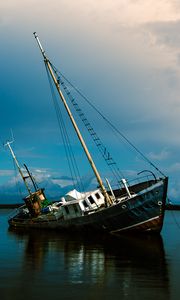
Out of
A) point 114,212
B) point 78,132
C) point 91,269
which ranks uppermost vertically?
point 78,132

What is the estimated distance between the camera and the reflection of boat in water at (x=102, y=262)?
24.2 m

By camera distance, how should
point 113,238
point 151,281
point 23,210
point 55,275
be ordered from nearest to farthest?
1. point 151,281
2. point 55,275
3. point 113,238
4. point 23,210

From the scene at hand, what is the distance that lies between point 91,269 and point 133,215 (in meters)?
18.0

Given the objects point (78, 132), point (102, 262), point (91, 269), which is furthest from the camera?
point (78, 132)

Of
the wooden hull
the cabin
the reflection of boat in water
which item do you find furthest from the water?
the cabin

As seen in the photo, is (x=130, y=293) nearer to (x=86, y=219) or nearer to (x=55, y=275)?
(x=55, y=275)

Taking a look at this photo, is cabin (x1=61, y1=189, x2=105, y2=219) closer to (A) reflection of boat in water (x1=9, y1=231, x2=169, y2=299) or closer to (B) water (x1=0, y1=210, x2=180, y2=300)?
(A) reflection of boat in water (x1=9, y1=231, x2=169, y2=299)

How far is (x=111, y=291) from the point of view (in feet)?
74.7

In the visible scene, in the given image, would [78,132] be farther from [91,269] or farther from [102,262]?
[91,269]

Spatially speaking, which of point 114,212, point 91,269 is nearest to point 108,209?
point 114,212

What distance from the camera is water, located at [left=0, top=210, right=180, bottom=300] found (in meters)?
22.4

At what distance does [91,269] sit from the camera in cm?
2914

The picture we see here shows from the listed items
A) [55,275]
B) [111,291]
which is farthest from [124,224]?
[111,291]

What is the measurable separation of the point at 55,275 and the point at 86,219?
22462 mm
